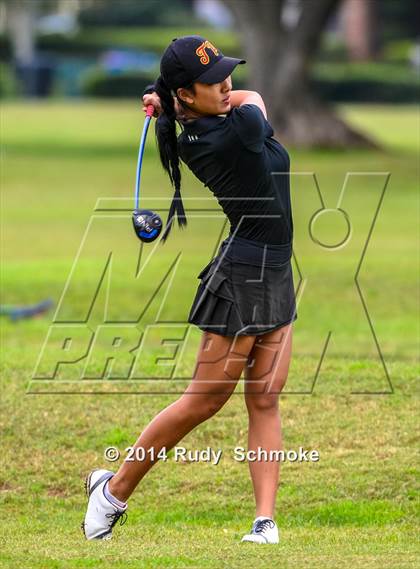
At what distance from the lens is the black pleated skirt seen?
639cm

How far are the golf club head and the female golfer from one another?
0.78 feet

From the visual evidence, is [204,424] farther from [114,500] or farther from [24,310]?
[24,310]

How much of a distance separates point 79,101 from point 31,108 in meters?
6.90

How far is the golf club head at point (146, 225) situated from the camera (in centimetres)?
637

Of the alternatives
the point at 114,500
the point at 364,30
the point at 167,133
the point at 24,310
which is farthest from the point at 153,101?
the point at 364,30

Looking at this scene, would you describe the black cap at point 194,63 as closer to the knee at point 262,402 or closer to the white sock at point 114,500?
the knee at point 262,402

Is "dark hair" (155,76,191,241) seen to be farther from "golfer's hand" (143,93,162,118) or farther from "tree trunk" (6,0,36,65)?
"tree trunk" (6,0,36,65)

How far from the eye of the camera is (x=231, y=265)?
21.0ft

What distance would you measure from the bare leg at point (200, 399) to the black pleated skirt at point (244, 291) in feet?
0.22

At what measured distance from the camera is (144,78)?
57.5m

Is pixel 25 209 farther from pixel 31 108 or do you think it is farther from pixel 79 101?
pixel 79 101

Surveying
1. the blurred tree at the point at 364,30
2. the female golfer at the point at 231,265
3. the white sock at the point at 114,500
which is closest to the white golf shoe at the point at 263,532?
the female golfer at the point at 231,265

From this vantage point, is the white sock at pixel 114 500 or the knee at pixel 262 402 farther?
the white sock at pixel 114 500

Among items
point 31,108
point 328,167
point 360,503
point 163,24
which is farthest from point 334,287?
point 163,24
